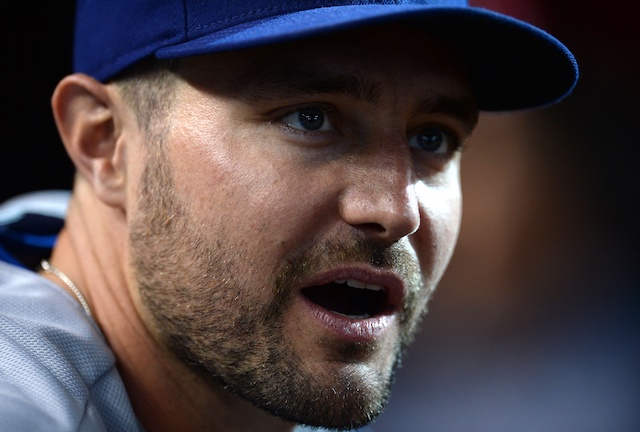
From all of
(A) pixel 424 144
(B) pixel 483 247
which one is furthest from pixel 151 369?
(B) pixel 483 247

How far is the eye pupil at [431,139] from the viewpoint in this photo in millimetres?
1625

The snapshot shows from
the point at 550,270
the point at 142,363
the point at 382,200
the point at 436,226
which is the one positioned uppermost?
the point at 382,200

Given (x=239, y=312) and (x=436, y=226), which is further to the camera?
(x=436, y=226)

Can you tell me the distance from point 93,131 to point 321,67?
55 centimetres

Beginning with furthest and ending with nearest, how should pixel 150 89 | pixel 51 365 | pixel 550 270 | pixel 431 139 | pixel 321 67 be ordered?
pixel 550 270 → pixel 431 139 → pixel 150 89 → pixel 321 67 → pixel 51 365

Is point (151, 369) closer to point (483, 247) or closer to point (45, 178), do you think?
point (45, 178)

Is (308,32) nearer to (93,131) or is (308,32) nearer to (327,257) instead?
(327,257)

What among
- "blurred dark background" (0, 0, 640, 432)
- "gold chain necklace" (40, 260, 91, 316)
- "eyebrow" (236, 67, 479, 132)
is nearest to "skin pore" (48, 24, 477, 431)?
"eyebrow" (236, 67, 479, 132)

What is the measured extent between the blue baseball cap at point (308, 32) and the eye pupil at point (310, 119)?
18 cm

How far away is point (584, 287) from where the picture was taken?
3691 millimetres

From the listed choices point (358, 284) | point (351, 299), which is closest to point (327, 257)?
point (358, 284)

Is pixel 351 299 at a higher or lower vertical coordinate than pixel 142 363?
higher

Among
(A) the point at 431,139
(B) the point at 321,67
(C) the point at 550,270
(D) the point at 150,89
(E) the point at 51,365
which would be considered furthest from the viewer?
(C) the point at 550,270

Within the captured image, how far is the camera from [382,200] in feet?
4.54
